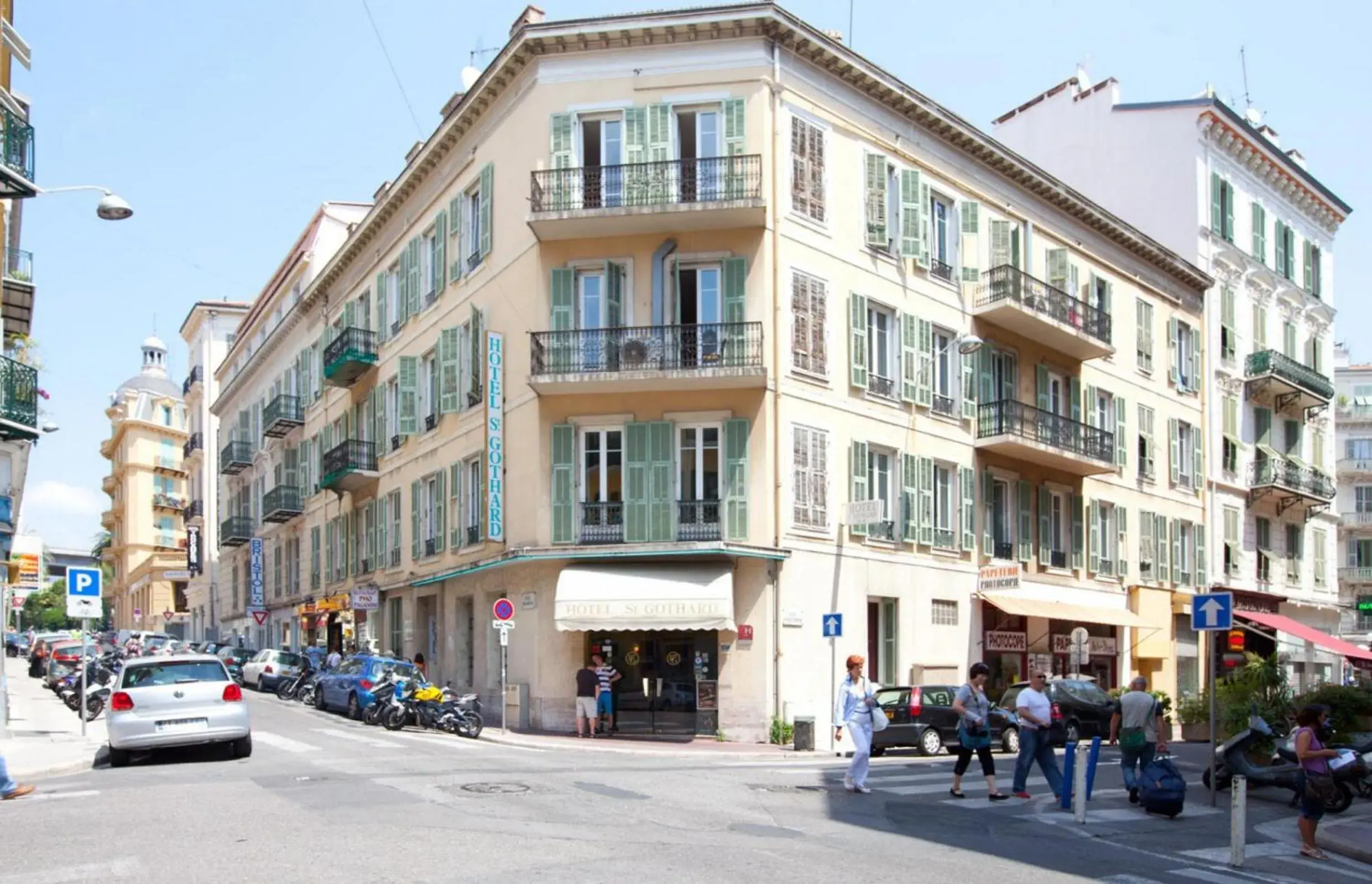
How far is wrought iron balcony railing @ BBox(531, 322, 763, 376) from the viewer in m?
26.9

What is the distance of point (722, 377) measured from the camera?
2662 cm

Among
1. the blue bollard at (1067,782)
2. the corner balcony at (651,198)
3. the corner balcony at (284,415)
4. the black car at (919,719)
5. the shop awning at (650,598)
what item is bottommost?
the black car at (919,719)

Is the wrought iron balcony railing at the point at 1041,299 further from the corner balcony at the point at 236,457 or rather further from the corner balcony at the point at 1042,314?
the corner balcony at the point at 236,457

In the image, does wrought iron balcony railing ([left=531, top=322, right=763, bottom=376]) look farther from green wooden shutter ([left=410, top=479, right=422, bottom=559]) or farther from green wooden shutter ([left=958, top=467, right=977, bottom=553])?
green wooden shutter ([left=410, top=479, right=422, bottom=559])

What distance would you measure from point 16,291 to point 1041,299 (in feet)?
80.2

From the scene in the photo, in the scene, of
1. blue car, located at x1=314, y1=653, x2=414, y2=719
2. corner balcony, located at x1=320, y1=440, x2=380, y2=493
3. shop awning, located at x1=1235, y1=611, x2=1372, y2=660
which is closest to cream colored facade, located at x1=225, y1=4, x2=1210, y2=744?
blue car, located at x1=314, y1=653, x2=414, y2=719

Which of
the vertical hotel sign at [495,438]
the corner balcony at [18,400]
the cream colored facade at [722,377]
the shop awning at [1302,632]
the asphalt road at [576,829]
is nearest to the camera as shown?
the asphalt road at [576,829]

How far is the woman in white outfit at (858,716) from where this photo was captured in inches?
636

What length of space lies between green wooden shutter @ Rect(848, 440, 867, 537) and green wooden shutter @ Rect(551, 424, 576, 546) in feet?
19.1

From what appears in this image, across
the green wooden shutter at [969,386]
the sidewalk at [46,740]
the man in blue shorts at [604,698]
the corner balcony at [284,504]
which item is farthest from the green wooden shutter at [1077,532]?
the corner balcony at [284,504]

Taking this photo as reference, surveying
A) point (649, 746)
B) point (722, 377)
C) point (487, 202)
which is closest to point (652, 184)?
point (722, 377)

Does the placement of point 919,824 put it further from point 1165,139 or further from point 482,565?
point 1165,139

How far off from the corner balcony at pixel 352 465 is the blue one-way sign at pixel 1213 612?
26505 mm

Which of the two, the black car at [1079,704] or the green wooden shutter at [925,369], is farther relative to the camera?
the green wooden shutter at [925,369]
